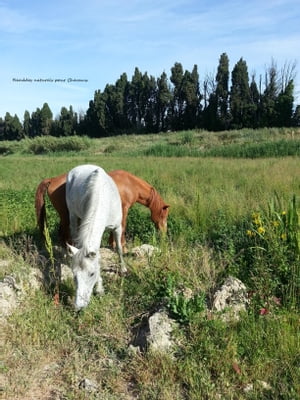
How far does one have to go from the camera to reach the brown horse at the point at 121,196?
5180 mm

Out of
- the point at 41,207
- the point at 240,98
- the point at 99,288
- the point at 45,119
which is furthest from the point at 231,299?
the point at 45,119

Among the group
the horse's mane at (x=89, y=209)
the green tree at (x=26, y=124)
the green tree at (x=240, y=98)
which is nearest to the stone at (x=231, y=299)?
the horse's mane at (x=89, y=209)

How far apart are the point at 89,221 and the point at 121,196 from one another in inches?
73.1

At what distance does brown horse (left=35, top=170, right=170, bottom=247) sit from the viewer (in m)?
Answer: 5.18

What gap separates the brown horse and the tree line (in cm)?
3694

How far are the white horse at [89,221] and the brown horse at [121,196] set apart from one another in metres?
0.51

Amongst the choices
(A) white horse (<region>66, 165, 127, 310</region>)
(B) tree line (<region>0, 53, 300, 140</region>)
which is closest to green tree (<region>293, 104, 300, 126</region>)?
(B) tree line (<region>0, 53, 300, 140</region>)

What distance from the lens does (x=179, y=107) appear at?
49.6 metres

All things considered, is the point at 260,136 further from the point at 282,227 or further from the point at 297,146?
the point at 282,227

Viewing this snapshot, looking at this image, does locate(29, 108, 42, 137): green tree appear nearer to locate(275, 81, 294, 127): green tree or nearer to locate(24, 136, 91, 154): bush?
locate(24, 136, 91, 154): bush

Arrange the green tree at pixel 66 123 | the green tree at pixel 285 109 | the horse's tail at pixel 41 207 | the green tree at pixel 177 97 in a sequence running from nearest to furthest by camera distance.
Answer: the horse's tail at pixel 41 207
the green tree at pixel 285 109
the green tree at pixel 177 97
the green tree at pixel 66 123

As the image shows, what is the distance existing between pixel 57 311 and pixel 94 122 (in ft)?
178

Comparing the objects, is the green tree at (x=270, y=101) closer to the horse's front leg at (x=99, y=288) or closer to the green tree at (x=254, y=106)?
the green tree at (x=254, y=106)

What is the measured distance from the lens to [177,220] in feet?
20.0
